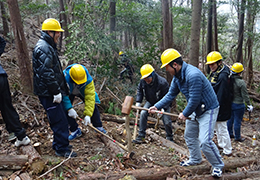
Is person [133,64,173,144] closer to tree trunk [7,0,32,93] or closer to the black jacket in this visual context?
the black jacket

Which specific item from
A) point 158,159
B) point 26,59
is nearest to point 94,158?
point 158,159

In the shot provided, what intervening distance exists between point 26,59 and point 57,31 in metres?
2.37

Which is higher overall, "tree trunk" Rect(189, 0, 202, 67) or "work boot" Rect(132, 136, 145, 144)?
"tree trunk" Rect(189, 0, 202, 67)

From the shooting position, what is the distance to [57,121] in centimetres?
354

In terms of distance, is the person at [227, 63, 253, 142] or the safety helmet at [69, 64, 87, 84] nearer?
the safety helmet at [69, 64, 87, 84]

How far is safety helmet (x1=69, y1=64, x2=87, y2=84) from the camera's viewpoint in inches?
155

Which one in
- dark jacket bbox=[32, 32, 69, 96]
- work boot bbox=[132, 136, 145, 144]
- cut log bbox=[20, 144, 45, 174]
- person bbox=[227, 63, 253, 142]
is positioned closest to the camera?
cut log bbox=[20, 144, 45, 174]

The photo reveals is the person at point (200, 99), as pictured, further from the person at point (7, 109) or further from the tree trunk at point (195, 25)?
the tree trunk at point (195, 25)

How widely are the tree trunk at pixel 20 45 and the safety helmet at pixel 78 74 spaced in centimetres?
210

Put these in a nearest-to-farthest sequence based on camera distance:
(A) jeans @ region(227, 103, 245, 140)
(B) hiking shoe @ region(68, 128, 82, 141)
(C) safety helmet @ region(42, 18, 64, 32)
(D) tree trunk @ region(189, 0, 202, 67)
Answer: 1. (C) safety helmet @ region(42, 18, 64, 32)
2. (B) hiking shoe @ region(68, 128, 82, 141)
3. (A) jeans @ region(227, 103, 245, 140)
4. (D) tree trunk @ region(189, 0, 202, 67)

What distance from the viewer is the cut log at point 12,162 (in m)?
3.03

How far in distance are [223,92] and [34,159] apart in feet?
12.5

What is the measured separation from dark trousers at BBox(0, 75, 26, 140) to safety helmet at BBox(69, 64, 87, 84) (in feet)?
3.73

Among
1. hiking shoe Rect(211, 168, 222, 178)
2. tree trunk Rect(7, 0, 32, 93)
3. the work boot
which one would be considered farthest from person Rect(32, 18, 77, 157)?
hiking shoe Rect(211, 168, 222, 178)
